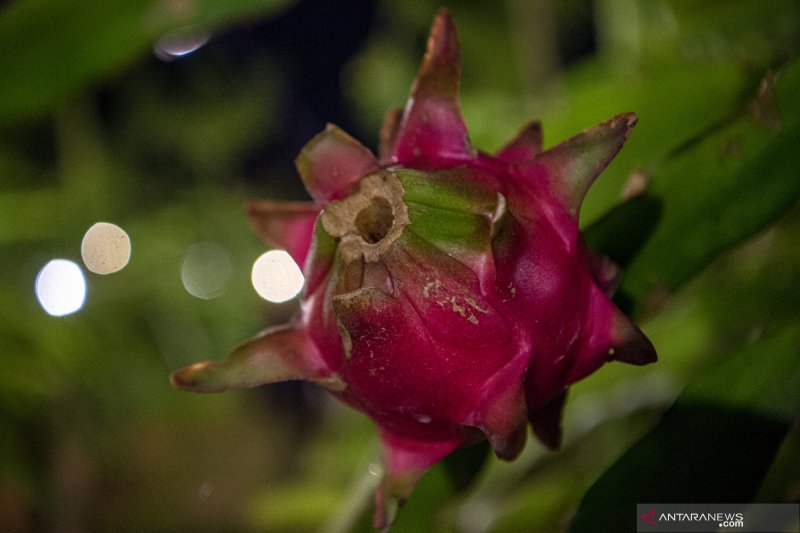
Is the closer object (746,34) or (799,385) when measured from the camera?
(799,385)

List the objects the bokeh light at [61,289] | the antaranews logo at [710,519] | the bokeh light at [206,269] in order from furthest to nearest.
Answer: the bokeh light at [206,269]
the bokeh light at [61,289]
the antaranews logo at [710,519]

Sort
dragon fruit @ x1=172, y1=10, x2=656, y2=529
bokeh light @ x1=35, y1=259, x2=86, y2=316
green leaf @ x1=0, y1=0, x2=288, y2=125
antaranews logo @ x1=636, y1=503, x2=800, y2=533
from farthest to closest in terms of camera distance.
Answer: bokeh light @ x1=35, y1=259, x2=86, y2=316 < green leaf @ x1=0, y1=0, x2=288, y2=125 < antaranews logo @ x1=636, y1=503, x2=800, y2=533 < dragon fruit @ x1=172, y1=10, x2=656, y2=529

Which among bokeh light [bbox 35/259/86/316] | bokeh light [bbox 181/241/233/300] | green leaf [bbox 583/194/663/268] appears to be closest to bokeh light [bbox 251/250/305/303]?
green leaf [bbox 583/194/663/268]

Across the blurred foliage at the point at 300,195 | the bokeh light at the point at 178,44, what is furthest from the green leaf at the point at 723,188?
the bokeh light at the point at 178,44

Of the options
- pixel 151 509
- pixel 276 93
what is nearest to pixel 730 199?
pixel 151 509

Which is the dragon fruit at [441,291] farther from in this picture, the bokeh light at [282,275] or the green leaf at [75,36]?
the green leaf at [75,36]

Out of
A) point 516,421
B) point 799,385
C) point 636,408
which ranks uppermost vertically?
point 516,421

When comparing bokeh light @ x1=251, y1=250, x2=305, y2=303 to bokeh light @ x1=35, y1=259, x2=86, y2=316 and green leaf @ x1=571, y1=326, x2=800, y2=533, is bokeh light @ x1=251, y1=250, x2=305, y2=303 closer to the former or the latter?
green leaf @ x1=571, y1=326, x2=800, y2=533

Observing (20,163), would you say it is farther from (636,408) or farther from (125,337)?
(636,408)
